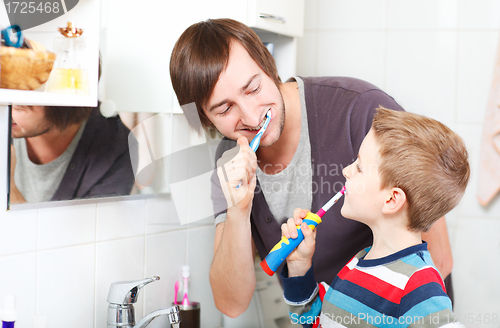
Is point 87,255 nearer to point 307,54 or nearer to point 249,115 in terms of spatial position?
point 249,115

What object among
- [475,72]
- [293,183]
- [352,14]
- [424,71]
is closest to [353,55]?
[352,14]

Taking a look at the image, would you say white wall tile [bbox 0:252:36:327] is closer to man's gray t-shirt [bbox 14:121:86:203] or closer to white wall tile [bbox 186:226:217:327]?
man's gray t-shirt [bbox 14:121:86:203]

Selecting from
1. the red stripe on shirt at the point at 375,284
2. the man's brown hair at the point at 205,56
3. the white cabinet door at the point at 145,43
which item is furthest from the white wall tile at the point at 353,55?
the red stripe on shirt at the point at 375,284

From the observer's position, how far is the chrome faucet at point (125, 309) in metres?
0.92

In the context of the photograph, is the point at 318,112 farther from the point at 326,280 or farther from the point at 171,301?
the point at 171,301

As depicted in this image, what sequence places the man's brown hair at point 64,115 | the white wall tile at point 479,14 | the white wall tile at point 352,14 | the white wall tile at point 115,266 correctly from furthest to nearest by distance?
the white wall tile at point 352,14 → the white wall tile at point 479,14 → the white wall tile at point 115,266 → the man's brown hair at point 64,115

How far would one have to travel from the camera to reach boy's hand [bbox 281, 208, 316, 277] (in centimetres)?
89

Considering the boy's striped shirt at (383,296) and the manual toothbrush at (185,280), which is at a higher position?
the boy's striped shirt at (383,296)

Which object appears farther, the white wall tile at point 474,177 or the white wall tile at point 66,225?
the white wall tile at point 474,177

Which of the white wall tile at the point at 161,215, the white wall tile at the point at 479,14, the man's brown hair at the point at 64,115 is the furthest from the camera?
the white wall tile at the point at 479,14

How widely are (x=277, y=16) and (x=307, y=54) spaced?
45 centimetres

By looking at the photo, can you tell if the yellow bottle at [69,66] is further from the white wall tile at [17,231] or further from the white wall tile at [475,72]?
the white wall tile at [475,72]

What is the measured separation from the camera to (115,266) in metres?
1.03

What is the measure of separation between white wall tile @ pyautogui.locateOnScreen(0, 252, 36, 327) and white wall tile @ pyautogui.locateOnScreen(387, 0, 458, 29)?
1368mm
